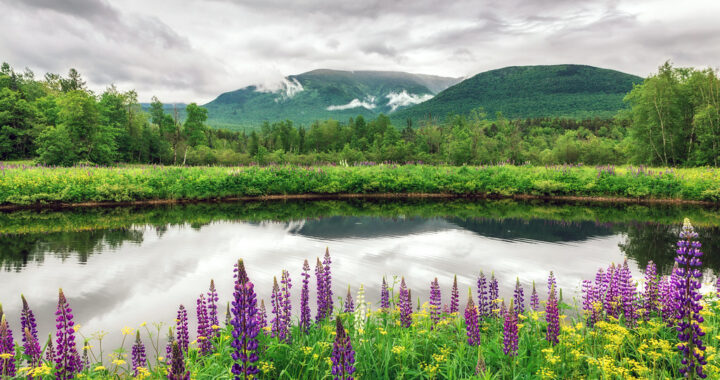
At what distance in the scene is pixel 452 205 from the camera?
22.0m

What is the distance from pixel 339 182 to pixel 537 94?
5978 inches

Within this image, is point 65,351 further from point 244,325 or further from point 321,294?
point 321,294

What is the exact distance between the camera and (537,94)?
496 feet

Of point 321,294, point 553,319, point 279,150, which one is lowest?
point 553,319

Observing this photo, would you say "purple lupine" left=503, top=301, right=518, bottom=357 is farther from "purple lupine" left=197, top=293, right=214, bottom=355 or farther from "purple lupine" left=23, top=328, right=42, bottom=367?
"purple lupine" left=23, top=328, right=42, bottom=367

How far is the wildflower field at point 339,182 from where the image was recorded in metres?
20.4

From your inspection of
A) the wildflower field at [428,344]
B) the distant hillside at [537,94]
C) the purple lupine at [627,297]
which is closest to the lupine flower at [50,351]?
the wildflower field at [428,344]

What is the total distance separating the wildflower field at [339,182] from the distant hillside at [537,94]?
106 m

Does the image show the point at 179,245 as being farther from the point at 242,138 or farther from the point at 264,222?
the point at 242,138

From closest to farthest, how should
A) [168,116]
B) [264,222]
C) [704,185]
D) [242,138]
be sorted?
[264,222], [704,185], [168,116], [242,138]

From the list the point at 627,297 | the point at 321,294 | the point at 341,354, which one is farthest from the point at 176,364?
the point at 627,297

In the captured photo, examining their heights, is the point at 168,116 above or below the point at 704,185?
above

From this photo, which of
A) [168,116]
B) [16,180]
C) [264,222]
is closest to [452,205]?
[264,222]

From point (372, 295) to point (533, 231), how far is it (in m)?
9.57
